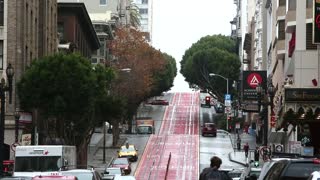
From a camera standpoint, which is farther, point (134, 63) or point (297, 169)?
point (134, 63)

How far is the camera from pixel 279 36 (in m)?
71.2

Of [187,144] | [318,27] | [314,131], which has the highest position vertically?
[318,27]

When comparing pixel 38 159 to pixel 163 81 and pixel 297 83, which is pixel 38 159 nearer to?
pixel 297 83

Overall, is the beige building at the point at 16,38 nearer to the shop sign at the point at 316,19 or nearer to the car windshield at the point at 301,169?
the shop sign at the point at 316,19

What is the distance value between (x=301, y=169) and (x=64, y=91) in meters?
42.0

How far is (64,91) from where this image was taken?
60.8m

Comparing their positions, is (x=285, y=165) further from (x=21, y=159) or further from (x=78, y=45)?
(x=78, y=45)

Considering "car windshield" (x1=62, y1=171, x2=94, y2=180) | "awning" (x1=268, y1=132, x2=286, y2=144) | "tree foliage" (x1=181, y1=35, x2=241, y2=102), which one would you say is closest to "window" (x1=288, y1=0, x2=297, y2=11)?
"awning" (x1=268, y1=132, x2=286, y2=144)

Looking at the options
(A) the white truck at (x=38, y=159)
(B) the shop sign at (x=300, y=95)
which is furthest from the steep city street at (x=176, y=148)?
(B) the shop sign at (x=300, y=95)

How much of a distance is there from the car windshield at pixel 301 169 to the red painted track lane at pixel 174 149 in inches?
1834

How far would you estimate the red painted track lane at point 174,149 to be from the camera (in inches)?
2842

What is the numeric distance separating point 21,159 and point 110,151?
163 ft

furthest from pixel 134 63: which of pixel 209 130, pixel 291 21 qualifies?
pixel 291 21

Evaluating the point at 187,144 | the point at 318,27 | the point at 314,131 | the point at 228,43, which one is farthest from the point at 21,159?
the point at 228,43
